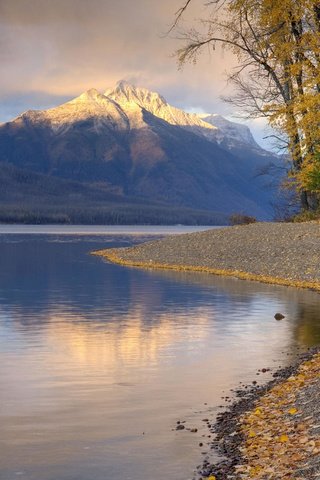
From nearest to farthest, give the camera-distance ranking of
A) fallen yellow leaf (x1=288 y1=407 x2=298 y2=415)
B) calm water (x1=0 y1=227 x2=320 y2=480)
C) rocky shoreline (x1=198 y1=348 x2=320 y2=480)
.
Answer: rocky shoreline (x1=198 y1=348 x2=320 y2=480)
calm water (x1=0 y1=227 x2=320 y2=480)
fallen yellow leaf (x1=288 y1=407 x2=298 y2=415)

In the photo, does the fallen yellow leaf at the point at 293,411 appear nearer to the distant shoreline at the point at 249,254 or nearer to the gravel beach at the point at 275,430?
the gravel beach at the point at 275,430

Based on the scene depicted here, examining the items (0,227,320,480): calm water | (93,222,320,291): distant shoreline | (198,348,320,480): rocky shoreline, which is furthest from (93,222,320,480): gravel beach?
(93,222,320,291): distant shoreline

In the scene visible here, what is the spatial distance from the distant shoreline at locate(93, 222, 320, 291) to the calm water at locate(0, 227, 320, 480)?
5072 millimetres

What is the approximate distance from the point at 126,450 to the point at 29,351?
9.85 meters

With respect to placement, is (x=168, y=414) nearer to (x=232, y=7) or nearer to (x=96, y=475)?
(x=96, y=475)

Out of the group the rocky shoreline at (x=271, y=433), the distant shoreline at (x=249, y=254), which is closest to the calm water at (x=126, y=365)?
the rocky shoreline at (x=271, y=433)

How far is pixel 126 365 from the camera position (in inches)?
816

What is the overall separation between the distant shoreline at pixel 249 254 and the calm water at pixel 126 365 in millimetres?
5072

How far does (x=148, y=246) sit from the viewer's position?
73.1 metres

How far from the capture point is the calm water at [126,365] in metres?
13.1

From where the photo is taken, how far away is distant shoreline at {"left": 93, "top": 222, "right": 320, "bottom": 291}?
48.5 meters

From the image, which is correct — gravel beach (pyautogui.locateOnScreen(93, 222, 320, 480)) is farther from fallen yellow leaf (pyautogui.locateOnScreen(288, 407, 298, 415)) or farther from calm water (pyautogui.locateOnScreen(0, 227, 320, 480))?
calm water (pyautogui.locateOnScreen(0, 227, 320, 480))

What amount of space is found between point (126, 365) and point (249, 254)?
1424 inches

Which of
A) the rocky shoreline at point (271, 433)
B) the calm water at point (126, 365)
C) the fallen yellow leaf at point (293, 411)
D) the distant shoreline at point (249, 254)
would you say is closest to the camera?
the rocky shoreline at point (271, 433)
